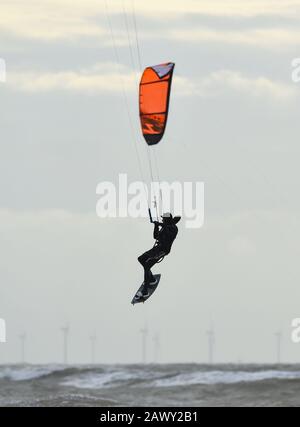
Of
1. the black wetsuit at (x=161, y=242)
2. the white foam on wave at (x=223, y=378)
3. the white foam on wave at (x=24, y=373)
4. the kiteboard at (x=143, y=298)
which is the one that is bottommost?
the white foam on wave at (x=24, y=373)

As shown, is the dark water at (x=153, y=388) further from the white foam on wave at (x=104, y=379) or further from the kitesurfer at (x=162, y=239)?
the kitesurfer at (x=162, y=239)

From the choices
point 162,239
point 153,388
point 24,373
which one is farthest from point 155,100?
point 24,373

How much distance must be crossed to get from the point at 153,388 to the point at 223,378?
386cm

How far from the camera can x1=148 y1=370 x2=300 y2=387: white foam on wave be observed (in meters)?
75.5

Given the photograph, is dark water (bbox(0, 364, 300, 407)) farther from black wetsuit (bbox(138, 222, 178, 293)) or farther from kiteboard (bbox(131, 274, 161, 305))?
black wetsuit (bbox(138, 222, 178, 293))

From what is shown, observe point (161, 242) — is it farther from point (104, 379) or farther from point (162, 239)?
point (104, 379)

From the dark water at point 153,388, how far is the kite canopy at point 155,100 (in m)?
17.8

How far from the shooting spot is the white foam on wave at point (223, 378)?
75.5 meters

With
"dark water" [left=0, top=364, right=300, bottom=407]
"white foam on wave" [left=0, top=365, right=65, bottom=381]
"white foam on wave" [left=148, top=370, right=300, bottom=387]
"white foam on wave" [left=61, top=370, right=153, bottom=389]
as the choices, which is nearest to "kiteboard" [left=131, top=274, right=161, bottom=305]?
"dark water" [left=0, top=364, right=300, bottom=407]

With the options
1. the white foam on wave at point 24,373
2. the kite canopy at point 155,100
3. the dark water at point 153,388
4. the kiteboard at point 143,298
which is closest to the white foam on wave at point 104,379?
the dark water at point 153,388
